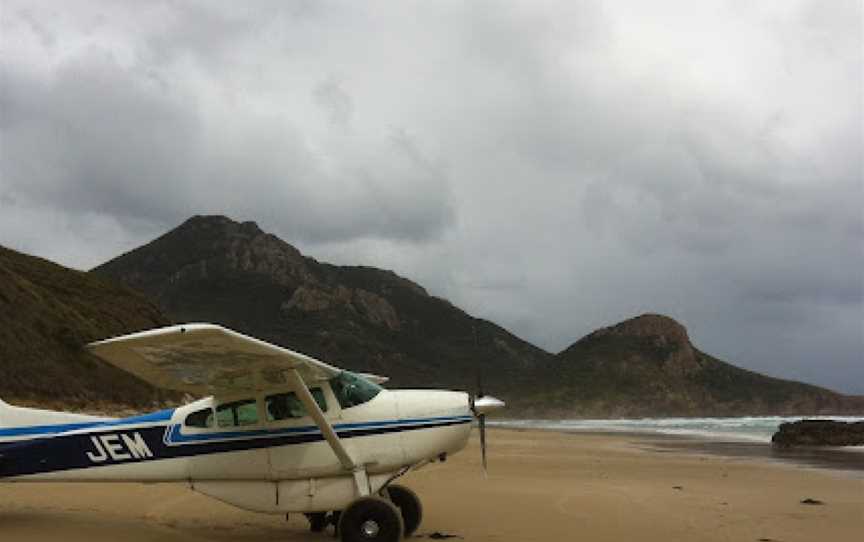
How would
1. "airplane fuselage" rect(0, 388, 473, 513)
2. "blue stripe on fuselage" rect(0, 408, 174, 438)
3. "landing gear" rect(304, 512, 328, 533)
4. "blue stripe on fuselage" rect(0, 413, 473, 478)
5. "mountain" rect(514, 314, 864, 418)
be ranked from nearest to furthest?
"airplane fuselage" rect(0, 388, 473, 513)
"blue stripe on fuselage" rect(0, 413, 473, 478)
"blue stripe on fuselage" rect(0, 408, 174, 438)
"landing gear" rect(304, 512, 328, 533)
"mountain" rect(514, 314, 864, 418)

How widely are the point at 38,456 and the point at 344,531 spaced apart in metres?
4.26

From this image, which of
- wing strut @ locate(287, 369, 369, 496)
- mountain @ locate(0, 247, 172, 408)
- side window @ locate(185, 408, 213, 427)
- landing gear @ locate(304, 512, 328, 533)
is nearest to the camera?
wing strut @ locate(287, 369, 369, 496)

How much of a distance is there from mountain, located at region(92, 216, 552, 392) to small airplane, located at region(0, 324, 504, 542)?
107m

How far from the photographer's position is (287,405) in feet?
31.0

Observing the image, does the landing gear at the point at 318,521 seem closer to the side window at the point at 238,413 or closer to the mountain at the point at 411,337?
the side window at the point at 238,413

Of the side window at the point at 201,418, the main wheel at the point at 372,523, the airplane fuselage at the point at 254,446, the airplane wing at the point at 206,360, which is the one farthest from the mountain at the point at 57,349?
the main wheel at the point at 372,523

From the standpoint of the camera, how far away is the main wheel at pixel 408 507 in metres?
9.78

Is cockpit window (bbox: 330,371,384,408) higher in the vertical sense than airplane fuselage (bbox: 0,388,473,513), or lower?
higher

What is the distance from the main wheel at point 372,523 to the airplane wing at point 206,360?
1679mm

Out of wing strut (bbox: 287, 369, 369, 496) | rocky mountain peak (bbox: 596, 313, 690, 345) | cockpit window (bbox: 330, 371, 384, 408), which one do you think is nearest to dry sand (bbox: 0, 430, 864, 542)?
wing strut (bbox: 287, 369, 369, 496)

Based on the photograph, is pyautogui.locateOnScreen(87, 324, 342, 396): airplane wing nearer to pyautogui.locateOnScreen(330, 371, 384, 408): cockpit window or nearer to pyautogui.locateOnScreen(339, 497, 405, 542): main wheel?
pyautogui.locateOnScreen(330, 371, 384, 408): cockpit window

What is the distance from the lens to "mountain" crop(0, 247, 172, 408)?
35031 millimetres

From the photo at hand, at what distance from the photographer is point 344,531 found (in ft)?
27.6

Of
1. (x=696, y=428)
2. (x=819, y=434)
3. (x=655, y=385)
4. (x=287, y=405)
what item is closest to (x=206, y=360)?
(x=287, y=405)
